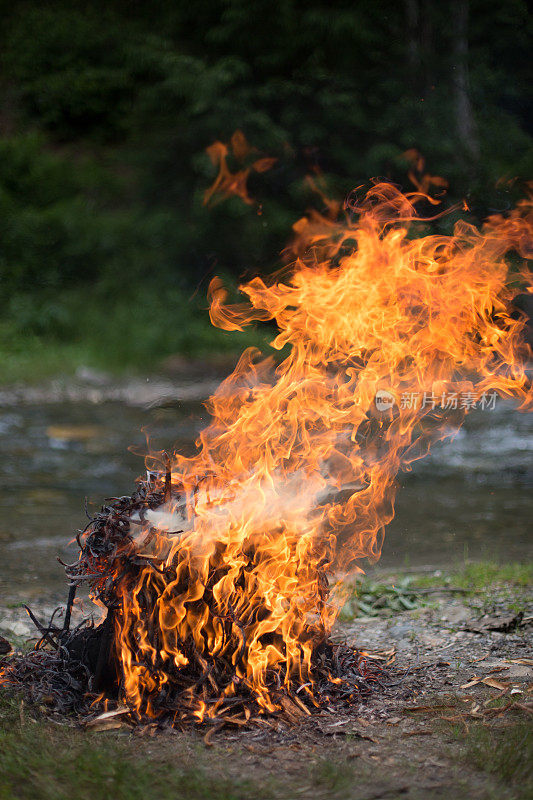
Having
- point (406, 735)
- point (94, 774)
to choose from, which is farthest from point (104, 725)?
point (406, 735)

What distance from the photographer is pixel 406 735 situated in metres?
3.51

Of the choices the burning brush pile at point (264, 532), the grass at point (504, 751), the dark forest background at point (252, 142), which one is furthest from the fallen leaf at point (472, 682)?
the dark forest background at point (252, 142)

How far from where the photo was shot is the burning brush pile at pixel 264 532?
12.3 feet

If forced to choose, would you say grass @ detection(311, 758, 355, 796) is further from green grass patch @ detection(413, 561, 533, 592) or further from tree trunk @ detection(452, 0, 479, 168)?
tree trunk @ detection(452, 0, 479, 168)

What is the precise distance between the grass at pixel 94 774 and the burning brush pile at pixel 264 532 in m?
0.36

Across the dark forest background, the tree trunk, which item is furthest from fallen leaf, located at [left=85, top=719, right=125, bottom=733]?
the tree trunk

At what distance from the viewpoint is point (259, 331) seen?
1805 centimetres

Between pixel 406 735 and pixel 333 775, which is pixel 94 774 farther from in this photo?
pixel 406 735

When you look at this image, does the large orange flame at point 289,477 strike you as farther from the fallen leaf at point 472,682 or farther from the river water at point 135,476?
the river water at point 135,476

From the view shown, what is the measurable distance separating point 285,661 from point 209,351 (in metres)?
13.7

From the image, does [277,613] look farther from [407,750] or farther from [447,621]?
[447,621]

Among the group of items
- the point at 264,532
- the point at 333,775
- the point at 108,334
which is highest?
the point at 264,532

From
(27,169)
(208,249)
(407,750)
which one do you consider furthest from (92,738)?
(27,169)

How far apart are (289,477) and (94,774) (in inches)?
67.9
